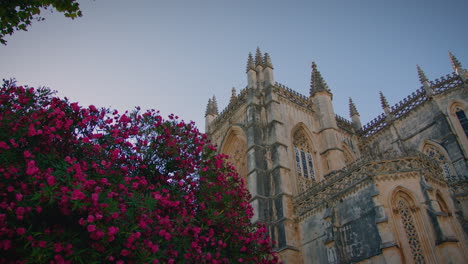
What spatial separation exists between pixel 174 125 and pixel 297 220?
10632 millimetres

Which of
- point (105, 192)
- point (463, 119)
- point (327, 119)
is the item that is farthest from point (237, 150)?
point (105, 192)

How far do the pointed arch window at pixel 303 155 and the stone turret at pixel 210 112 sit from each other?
8850 mm

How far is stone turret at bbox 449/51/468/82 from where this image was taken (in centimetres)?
2153

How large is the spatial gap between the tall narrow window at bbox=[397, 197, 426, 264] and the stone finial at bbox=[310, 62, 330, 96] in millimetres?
12546

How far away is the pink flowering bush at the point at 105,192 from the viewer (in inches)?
199

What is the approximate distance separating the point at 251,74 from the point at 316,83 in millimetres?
5121

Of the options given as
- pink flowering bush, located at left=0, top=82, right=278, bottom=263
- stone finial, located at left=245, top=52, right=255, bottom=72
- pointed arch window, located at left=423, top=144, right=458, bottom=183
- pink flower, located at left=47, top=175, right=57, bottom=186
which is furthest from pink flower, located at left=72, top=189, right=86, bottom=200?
stone finial, located at left=245, top=52, right=255, bottom=72

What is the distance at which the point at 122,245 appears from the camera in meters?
5.57

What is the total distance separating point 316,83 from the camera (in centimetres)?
2566

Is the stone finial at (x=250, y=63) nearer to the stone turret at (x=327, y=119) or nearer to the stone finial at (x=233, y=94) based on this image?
the stone finial at (x=233, y=94)

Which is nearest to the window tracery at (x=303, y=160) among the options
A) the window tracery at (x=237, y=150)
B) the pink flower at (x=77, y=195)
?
the window tracery at (x=237, y=150)

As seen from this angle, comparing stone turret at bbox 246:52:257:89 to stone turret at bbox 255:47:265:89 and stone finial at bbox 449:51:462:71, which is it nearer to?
stone turret at bbox 255:47:265:89

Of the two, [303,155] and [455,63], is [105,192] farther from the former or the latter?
[455,63]

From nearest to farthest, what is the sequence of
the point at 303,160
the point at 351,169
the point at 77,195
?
the point at 77,195
the point at 351,169
the point at 303,160
